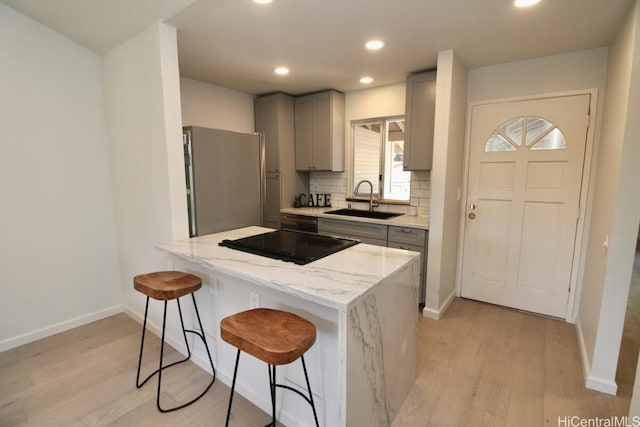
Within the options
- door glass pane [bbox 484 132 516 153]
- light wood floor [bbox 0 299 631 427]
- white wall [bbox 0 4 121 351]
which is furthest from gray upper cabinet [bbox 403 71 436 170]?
white wall [bbox 0 4 121 351]

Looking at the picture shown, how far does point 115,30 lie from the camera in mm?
2266

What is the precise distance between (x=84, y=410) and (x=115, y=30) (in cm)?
256

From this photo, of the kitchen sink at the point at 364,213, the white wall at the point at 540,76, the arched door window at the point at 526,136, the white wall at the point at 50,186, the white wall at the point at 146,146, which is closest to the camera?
the white wall at the point at 146,146

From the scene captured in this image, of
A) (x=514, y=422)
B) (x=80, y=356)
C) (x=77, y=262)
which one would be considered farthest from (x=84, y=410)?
(x=514, y=422)

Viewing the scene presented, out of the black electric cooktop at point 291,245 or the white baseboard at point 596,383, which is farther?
the white baseboard at point 596,383

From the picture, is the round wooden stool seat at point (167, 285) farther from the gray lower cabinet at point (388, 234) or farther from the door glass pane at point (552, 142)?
the door glass pane at point (552, 142)

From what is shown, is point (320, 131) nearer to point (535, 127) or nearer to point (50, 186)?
point (535, 127)

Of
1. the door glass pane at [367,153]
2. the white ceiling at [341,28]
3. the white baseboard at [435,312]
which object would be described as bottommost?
the white baseboard at [435,312]

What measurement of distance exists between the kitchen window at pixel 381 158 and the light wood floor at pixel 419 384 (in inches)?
65.2

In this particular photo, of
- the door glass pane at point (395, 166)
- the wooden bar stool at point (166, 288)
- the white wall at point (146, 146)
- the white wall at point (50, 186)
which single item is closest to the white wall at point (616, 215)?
the door glass pane at point (395, 166)

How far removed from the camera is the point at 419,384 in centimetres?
201

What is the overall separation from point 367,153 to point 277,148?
1146 mm

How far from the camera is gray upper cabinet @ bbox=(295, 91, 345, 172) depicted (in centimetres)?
378

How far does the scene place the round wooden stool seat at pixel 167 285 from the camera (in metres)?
1.77
